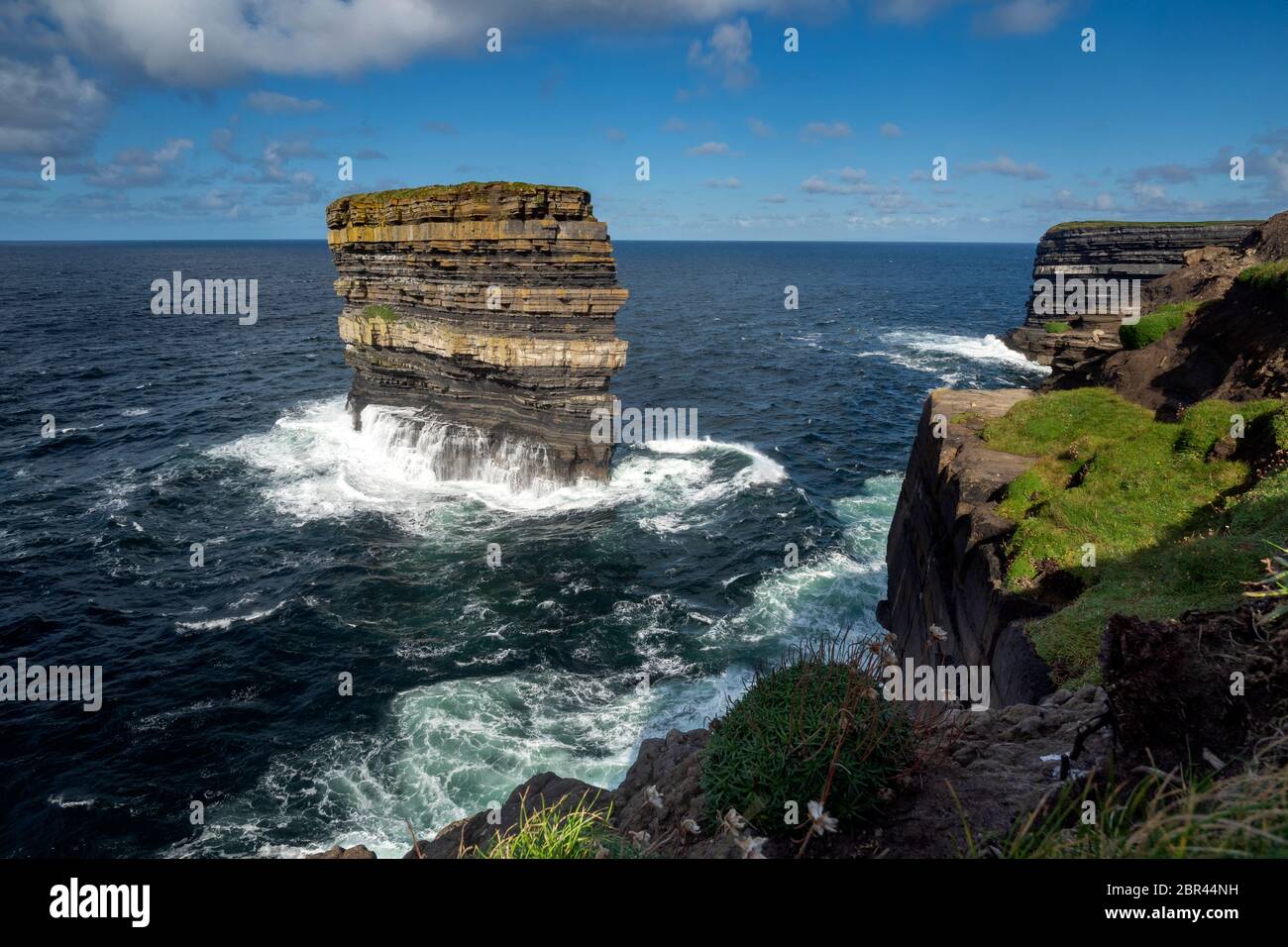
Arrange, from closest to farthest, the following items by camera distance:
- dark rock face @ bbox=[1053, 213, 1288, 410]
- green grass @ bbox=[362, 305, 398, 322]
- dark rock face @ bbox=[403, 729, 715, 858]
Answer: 1. dark rock face @ bbox=[403, 729, 715, 858]
2. dark rock face @ bbox=[1053, 213, 1288, 410]
3. green grass @ bbox=[362, 305, 398, 322]

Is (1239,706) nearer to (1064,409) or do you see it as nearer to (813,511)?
(1064,409)

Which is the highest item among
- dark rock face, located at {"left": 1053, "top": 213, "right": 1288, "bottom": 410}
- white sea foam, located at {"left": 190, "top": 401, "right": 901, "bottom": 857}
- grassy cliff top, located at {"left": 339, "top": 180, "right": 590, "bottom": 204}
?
grassy cliff top, located at {"left": 339, "top": 180, "right": 590, "bottom": 204}

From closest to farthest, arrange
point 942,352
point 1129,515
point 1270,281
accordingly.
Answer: point 1129,515 → point 1270,281 → point 942,352

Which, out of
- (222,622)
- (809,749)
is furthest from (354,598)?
(809,749)

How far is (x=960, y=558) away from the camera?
58.0ft

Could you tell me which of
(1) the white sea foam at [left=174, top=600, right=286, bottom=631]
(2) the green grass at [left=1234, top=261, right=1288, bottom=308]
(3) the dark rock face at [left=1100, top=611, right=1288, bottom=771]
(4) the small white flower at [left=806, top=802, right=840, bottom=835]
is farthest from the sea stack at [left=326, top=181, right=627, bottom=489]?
(4) the small white flower at [left=806, top=802, right=840, bottom=835]

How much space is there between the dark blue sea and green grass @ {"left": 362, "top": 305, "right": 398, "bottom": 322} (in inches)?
277

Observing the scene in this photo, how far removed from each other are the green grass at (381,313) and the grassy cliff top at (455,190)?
223 inches

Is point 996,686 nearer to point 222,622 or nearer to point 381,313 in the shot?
point 222,622

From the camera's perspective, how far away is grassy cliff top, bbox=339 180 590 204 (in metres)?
30.7

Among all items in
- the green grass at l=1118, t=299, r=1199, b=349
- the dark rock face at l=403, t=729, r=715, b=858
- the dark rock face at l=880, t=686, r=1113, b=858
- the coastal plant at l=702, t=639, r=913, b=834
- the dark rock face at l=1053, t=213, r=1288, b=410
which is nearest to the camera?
the dark rock face at l=880, t=686, r=1113, b=858

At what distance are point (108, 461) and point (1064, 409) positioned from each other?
153 feet

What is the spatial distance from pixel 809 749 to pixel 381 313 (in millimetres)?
37621

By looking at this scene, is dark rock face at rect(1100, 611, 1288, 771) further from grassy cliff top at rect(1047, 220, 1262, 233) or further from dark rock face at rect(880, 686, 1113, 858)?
grassy cliff top at rect(1047, 220, 1262, 233)
